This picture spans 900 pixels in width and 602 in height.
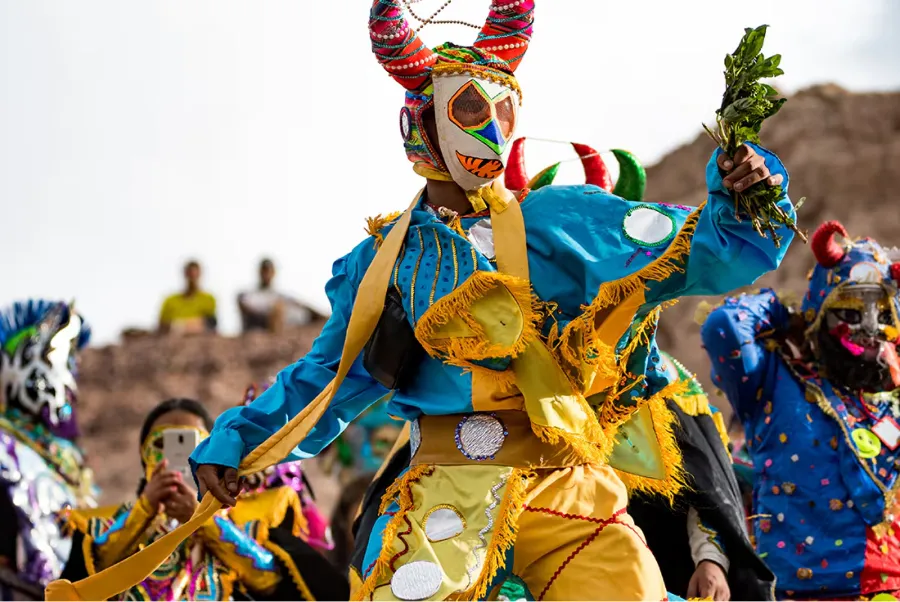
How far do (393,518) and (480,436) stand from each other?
319 millimetres

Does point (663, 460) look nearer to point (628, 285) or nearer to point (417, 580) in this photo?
point (628, 285)

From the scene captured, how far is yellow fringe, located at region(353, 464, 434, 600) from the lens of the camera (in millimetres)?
3840

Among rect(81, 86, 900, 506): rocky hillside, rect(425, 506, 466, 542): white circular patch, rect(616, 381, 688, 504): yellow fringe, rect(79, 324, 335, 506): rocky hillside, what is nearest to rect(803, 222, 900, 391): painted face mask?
rect(616, 381, 688, 504): yellow fringe

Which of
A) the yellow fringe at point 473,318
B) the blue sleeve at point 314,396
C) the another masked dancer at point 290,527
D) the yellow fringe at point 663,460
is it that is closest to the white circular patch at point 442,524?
the yellow fringe at point 473,318

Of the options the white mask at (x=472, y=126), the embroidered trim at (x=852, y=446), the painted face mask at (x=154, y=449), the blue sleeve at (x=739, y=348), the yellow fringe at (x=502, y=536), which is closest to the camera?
the yellow fringe at (x=502, y=536)

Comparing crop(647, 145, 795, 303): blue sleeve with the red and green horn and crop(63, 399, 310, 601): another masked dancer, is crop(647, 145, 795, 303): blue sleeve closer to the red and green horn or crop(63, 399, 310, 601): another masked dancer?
the red and green horn

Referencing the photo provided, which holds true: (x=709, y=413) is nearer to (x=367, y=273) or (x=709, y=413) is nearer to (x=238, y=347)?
(x=367, y=273)

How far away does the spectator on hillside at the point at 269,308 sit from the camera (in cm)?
1870

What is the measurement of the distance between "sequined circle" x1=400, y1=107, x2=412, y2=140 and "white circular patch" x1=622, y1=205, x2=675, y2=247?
2.27 feet

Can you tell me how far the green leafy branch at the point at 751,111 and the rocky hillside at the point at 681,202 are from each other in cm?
1549

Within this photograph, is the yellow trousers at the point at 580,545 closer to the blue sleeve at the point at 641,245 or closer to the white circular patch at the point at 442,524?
the white circular patch at the point at 442,524

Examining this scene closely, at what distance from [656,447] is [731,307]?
229cm

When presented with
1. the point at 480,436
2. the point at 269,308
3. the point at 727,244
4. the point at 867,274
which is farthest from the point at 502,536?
the point at 269,308

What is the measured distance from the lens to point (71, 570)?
20.4 feet
